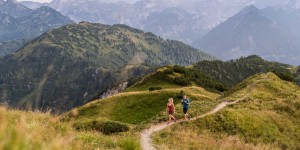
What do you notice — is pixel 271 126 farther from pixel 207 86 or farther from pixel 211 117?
pixel 207 86

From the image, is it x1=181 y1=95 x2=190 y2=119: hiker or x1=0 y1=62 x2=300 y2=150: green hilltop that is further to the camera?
x1=181 y1=95 x2=190 y2=119: hiker

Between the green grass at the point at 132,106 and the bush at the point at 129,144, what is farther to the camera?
the green grass at the point at 132,106

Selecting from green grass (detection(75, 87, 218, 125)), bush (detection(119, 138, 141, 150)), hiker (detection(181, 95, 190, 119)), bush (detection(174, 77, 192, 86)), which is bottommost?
green grass (detection(75, 87, 218, 125))

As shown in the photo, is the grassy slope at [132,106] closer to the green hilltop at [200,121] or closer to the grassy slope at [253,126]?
the green hilltop at [200,121]

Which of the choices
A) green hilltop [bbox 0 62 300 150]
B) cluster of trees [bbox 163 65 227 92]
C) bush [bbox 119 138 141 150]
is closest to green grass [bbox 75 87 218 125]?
green hilltop [bbox 0 62 300 150]

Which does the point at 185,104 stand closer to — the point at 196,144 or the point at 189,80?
the point at 196,144

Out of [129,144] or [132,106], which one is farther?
[132,106]

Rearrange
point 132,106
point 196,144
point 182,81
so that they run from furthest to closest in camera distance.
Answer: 1. point 182,81
2. point 132,106
3. point 196,144

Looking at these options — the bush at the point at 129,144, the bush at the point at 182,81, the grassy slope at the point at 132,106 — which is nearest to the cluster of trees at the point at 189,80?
the bush at the point at 182,81

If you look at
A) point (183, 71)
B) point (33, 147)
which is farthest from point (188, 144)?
point (183, 71)

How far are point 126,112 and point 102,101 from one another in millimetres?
8525

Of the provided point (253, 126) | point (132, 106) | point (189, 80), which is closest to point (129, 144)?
point (253, 126)

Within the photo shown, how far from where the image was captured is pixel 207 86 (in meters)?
109

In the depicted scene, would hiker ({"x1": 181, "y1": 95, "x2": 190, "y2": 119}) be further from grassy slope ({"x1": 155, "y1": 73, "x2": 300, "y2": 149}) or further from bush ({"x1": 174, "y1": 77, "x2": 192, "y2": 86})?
bush ({"x1": 174, "y1": 77, "x2": 192, "y2": 86})
